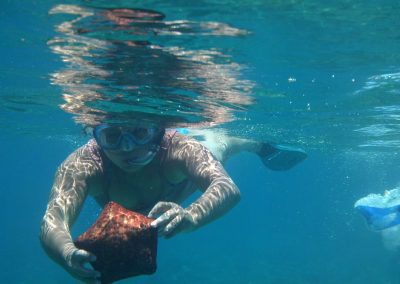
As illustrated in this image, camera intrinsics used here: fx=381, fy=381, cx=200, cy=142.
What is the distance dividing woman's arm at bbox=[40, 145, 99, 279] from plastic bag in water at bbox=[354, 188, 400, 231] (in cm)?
1331

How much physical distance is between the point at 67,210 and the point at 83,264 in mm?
2111

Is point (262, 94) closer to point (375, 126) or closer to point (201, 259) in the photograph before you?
point (375, 126)

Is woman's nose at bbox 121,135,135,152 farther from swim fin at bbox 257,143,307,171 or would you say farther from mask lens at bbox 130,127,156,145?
swim fin at bbox 257,143,307,171

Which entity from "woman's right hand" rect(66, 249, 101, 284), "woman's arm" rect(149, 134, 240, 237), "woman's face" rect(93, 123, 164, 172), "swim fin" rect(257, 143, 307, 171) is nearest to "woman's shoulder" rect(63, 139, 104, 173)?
"woman's face" rect(93, 123, 164, 172)

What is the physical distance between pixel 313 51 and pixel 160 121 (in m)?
8.68

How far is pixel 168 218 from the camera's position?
470cm

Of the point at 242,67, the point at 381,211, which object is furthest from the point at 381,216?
the point at 242,67

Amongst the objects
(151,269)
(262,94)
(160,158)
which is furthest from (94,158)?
(262,94)

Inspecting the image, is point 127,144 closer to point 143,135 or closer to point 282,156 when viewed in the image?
point 143,135

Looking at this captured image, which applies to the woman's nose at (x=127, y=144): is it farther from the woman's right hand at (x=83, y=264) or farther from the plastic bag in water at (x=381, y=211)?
the plastic bag in water at (x=381, y=211)

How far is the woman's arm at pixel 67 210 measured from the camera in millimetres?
4691

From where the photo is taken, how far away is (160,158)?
26.6 ft

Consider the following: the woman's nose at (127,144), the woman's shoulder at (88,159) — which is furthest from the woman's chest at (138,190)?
the woman's nose at (127,144)

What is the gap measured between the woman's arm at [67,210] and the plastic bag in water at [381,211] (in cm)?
1331
